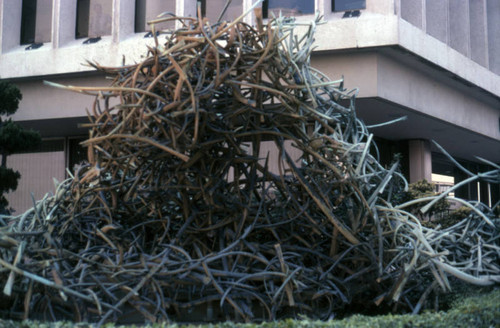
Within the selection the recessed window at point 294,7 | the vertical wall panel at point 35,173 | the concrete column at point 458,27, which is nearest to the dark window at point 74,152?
the vertical wall panel at point 35,173

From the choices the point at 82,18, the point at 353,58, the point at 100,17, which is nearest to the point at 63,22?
the point at 82,18

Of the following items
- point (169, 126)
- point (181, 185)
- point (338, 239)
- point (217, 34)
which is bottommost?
point (338, 239)

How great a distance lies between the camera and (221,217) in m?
4.97

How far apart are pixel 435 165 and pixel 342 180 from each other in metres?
20.4

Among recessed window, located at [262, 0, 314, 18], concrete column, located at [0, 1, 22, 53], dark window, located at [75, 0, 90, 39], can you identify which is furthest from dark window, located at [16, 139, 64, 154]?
recessed window, located at [262, 0, 314, 18]

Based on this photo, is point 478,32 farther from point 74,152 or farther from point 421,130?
point 74,152

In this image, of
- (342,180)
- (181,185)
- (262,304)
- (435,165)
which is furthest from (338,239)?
(435,165)

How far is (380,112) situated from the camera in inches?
635

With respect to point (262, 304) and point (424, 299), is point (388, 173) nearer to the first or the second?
point (424, 299)

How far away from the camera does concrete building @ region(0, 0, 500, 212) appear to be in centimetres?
1427

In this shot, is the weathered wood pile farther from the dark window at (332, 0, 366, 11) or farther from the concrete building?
the dark window at (332, 0, 366, 11)

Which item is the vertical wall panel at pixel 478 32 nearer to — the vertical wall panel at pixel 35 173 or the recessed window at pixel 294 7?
the recessed window at pixel 294 7

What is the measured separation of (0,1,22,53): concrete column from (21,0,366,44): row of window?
407 mm

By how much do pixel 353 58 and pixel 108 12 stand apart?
23.3 feet
